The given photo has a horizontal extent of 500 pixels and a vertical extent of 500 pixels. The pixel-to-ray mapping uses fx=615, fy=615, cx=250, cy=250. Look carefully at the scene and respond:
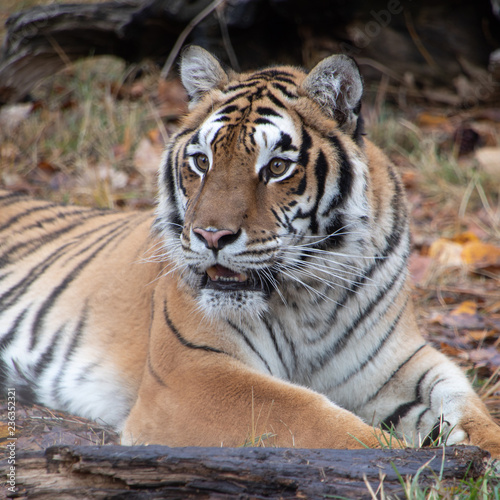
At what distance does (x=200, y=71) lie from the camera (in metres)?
2.69

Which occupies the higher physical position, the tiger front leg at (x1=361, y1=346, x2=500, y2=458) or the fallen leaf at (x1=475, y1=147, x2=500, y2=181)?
the fallen leaf at (x1=475, y1=147, x2=500, y2=181)

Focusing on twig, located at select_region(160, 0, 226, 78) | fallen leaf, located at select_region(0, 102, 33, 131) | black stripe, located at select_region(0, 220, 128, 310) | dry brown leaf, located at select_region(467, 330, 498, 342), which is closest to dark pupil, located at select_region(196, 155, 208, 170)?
black stripe, located at select_region(0, 220, 128, 310)

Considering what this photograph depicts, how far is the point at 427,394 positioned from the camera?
2.53 meters

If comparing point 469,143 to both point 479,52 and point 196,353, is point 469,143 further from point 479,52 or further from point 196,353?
point 196,353

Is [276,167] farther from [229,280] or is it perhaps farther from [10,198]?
[10,198]

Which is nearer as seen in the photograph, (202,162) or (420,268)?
(202,162)

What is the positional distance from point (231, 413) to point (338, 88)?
1.31 m

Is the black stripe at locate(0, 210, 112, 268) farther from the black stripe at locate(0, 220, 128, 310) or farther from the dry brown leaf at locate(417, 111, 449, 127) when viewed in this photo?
the dry brown leaf at locate(417, 111, 449, 127)

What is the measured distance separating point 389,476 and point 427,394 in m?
1.14

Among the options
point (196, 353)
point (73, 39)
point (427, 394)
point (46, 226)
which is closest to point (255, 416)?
point (196, 353)

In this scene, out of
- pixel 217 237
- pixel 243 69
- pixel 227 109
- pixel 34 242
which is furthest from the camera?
pixel 243 69

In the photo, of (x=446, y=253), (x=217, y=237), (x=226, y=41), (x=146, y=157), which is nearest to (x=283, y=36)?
(x=226, y=41)

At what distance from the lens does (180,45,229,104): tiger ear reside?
2.67m

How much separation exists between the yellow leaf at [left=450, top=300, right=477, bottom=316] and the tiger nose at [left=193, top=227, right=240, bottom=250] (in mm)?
2158
